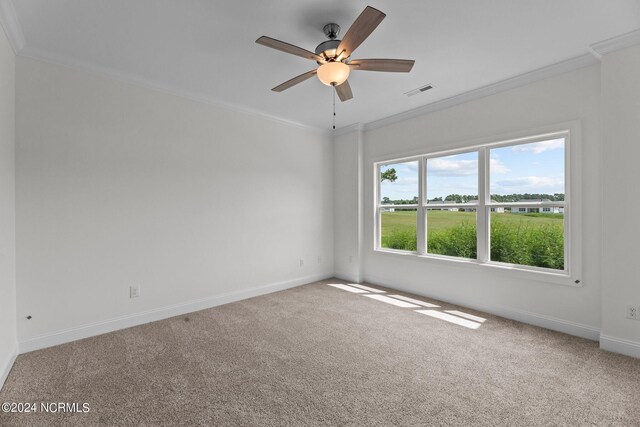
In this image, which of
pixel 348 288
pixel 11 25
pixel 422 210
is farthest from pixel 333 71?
pixel 348 288

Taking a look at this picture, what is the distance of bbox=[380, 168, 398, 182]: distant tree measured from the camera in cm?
463

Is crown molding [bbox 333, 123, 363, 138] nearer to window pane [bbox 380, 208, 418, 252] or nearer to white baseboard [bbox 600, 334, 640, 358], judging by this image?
window pane [bbox 380, 208, 418, 252]

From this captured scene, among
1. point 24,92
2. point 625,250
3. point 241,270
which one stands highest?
point 24,92

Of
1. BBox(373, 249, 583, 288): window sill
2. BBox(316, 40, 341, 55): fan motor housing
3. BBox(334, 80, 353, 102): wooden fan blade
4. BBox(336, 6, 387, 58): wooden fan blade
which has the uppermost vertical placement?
BBox(316, 40, 341, 55): fan motor housing

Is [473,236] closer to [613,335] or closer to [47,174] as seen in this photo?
[613,335]

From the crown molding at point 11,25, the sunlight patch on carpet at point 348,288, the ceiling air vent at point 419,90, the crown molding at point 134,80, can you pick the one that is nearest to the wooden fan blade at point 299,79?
the crown molding at point 134,80

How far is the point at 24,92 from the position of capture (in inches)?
99.0

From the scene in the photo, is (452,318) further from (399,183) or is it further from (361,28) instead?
(361,28)

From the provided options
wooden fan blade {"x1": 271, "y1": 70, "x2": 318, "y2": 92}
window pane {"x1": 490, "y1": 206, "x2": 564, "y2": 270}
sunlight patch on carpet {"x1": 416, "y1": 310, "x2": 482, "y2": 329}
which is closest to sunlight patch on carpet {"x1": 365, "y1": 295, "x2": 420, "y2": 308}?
sunlight patch on carpet {"x1": 416, "y1": 310, "x2": 482, "y2": 329}

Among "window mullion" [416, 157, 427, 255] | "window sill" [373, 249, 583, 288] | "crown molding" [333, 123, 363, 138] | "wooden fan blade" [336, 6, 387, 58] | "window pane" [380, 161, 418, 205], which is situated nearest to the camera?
"wooden fan blade" [336, 6, 387, 58]

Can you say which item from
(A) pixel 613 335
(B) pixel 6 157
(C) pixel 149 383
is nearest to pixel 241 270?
(C) pixel 149 383

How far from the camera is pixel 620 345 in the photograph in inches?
97.0

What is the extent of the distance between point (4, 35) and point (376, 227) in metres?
4.48

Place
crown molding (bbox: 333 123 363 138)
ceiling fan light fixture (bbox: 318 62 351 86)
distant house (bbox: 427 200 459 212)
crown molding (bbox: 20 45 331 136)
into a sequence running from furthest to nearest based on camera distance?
crown molding (bbox: 333 123 363 138), distant house (bbox: 427 200 459 212), crown molding (bbox: 20 45 331 136), ceiling fan light fixture (bbox: 318 62 351 86)
